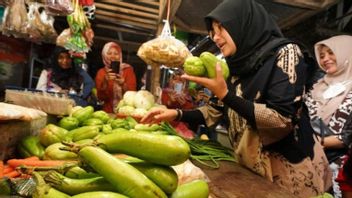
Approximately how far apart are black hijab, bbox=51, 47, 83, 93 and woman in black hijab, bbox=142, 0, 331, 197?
3.68 m

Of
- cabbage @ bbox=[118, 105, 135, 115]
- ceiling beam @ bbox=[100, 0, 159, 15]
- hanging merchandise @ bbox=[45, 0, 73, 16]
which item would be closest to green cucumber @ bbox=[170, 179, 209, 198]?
cabbage @ bbox=[118, 105, 135, 115]

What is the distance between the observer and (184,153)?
2.97 ft

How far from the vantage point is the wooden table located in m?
1.43

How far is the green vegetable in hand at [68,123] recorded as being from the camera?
217 cm

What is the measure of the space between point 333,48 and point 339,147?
3.88 ft

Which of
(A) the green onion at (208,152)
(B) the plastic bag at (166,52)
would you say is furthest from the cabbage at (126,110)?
(A) the green onion at (208,152)

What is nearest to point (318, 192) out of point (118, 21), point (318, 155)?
point (318, 155)

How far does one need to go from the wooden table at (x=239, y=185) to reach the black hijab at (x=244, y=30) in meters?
0.69

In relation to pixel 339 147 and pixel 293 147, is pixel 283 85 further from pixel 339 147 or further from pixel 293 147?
pixel 339 147

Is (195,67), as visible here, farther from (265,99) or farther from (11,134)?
(11,134)

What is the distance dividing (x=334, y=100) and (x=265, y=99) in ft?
5.70

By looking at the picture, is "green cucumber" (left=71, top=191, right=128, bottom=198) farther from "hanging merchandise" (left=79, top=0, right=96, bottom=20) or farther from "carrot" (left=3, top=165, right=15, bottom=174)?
"hanging merchandise" (left=79, top=0, right=96, bottom=20)

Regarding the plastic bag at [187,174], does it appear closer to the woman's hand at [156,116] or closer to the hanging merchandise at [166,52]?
the woman's hand at [156,116]

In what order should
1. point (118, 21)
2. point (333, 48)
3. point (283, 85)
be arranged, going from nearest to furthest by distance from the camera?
1. point (283, 85)
2. point (333, 48)
3. point (118, 21)
